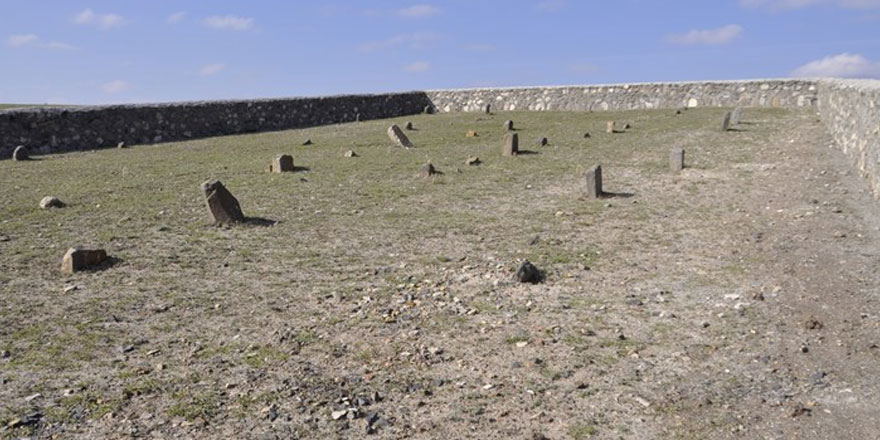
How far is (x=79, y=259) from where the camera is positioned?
6730 millimetres

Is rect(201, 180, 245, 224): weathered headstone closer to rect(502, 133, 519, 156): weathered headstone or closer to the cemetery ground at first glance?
the cemetery ground

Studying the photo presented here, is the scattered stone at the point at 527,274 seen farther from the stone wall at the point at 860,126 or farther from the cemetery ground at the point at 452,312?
the stone wall at the point at 860,126

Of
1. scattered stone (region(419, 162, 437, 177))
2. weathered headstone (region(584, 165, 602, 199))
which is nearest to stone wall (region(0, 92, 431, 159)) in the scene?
scattered stone (region(419, 162, 437, 177))

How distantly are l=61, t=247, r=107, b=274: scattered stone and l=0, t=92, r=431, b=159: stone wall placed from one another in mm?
12141

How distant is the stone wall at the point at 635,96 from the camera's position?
81.9 ft

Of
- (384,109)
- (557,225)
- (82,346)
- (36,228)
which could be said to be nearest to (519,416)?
(82,346)

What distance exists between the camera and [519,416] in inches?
157

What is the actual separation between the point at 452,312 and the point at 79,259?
3.52 metres

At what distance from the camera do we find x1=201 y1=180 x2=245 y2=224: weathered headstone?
8461 millimetres

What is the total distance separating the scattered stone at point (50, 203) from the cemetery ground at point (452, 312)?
147 millimetres

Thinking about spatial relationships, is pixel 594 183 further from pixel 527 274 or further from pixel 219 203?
pixel 219 203

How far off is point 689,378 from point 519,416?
1135 mm

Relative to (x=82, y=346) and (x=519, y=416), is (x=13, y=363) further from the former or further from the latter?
(x=519, y=416)

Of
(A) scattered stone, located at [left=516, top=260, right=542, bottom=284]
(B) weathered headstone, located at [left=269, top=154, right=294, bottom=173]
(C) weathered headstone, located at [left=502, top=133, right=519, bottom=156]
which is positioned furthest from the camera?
(C) weathered headstone, located at [left=502, top=133, right=519, bottom=156]
